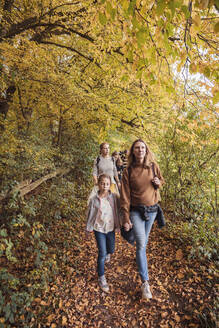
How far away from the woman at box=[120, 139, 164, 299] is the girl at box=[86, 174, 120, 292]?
236 mm

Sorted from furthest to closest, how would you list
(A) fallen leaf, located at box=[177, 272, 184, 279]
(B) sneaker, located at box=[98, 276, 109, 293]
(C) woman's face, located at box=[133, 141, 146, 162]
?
(A) fallen leaf, located at box=[177, 272, 184, 279], (B) sneaker, located at box=[98, 276, 109, 293], (C) woman's face, located at box=[133, 141, 146, 162]

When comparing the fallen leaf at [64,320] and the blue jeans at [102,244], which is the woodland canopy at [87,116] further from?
the blue jeans at [102,244]

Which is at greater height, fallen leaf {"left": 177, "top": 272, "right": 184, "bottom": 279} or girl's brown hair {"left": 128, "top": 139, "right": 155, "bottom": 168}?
girl's brown hair {"left": 128, "top": 139, "right": 155, "bottom": 168}

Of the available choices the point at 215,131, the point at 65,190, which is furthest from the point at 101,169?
the point at 215,131

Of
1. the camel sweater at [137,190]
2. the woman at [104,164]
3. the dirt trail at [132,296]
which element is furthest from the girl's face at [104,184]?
the woman at [104,164]

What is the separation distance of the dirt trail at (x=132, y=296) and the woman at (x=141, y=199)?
31cm

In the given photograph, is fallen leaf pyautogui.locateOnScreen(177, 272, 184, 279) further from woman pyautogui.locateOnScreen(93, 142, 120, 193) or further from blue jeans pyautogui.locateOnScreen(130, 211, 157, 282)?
woman pyautogui.locateOnScreen(93, 142, 120, 193)

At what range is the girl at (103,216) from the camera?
3053mm

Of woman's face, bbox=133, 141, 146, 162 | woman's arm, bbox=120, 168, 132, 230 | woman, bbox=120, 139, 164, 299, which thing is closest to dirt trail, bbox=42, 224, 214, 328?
woman, bbox=120, 139, 164, 299

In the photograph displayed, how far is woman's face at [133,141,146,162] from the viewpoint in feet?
9.98

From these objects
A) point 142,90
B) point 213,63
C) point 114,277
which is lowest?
point 114,277

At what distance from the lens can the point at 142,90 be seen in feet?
14.9

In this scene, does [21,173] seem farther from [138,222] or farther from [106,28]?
[106,28]

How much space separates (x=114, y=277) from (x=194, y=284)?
1445 mm
